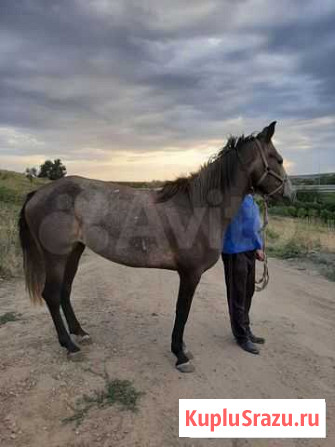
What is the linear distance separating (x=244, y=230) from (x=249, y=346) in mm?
1312

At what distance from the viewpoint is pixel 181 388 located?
148 inches

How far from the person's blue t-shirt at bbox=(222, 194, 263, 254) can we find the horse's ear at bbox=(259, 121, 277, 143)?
660mm

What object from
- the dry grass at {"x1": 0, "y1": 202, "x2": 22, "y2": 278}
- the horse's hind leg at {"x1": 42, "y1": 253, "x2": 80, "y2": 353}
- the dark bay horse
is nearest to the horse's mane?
the dark bay horse

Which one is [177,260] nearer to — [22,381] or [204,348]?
[204,348]

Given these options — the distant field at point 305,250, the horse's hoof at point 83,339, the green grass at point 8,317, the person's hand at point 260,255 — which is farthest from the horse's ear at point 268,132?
the distant field at point 305,250

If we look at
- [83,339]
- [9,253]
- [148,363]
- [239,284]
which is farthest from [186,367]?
[9,253]

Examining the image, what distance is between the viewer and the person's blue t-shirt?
4531 mm

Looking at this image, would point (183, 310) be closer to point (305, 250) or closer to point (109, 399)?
point (109, 399)

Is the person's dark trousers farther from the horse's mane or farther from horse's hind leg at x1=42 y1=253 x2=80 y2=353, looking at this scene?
horse's hind leg at x1=42 y1=253 x2=80 y2=353

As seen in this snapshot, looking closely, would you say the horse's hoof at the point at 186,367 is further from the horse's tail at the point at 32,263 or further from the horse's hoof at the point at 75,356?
the horse's tail at the point at 32,263

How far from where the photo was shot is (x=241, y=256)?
4.57 m

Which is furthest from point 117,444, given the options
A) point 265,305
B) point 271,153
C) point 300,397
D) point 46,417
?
point 265,305

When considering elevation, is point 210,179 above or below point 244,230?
above

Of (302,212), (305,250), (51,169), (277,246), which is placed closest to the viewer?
(305,250)
